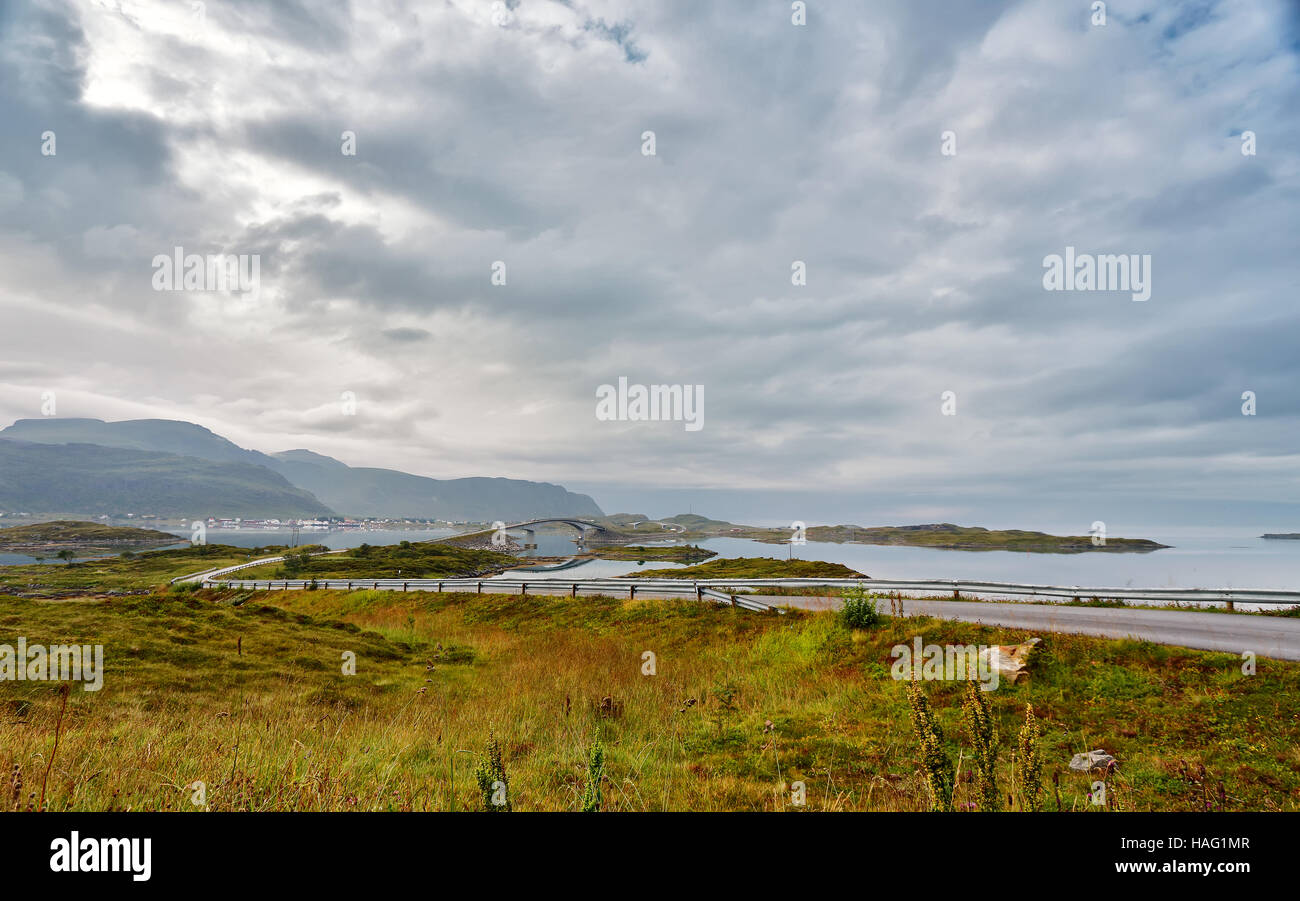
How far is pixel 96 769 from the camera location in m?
5.45

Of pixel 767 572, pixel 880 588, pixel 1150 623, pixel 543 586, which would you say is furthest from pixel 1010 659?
pixel 767 572

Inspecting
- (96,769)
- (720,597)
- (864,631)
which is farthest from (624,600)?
(96,769)

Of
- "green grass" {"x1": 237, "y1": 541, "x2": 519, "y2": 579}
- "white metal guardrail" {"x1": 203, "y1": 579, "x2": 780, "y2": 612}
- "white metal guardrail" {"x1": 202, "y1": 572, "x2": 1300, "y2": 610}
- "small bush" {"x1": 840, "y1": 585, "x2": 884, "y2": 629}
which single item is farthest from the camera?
"green grass" {"x1": 237, "y1": 541, "x2": 519, "y2": 579}

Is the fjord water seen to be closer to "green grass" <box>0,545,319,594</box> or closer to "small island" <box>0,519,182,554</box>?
"green grass" <box>0,545,319,594</box>

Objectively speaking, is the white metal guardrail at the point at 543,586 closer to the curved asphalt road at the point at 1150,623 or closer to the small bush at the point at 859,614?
the curved asphalt road at the point at 1150,623

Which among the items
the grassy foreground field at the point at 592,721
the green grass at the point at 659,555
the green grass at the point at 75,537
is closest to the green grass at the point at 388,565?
the green grass at the point at 659,555

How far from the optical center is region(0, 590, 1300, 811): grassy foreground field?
5.60 metres

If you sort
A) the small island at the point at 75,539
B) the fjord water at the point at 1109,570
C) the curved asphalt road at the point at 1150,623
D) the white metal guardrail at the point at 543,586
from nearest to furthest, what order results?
1. the curved asphalt road at the point at 1150,623
2. the white metal guardrail at the point at 543,586
3. the fjord water at the point at 1109,570
4. the small island at the point at 75,539

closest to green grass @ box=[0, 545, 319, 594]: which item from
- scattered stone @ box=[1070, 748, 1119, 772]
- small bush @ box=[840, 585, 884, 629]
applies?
small bush @ box=[840, 585, 884, 629]

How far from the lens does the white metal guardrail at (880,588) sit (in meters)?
16.5

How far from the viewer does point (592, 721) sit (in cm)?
948

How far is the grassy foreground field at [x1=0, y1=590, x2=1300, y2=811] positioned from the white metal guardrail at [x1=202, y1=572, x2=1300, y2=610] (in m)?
6.73

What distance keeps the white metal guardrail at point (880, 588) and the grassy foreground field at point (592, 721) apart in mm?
6730
